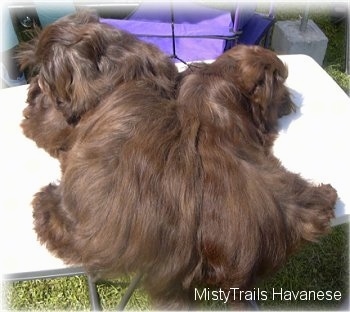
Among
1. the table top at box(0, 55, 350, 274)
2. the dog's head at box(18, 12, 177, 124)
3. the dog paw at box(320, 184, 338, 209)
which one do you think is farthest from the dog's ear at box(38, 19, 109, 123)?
the dog paw at box(320, 184, 338, 209)

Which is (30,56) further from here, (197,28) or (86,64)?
(197,28)

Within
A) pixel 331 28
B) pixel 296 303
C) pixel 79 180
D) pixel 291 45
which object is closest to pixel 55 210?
pixel 79 180

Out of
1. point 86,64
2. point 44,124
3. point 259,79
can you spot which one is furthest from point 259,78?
point 44,124

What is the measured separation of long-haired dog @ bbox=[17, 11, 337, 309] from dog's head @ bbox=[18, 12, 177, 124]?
0.5 inches

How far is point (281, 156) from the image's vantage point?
1646 mm

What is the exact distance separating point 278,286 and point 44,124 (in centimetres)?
128

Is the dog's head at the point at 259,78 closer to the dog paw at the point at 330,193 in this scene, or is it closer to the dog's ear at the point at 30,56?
the dog paw at the point at 330,193

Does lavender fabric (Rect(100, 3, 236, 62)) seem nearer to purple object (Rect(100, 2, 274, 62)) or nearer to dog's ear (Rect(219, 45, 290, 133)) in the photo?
purple object (Rect(100, 2, 274, 62))

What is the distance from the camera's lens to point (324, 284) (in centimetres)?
221

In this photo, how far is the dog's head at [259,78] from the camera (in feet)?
5.28

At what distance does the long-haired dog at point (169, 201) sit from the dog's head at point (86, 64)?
0.01 m

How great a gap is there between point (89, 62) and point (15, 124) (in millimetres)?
485

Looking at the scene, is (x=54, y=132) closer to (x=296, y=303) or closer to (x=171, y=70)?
(x=171, y=70)

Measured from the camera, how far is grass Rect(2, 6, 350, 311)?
6.81 feet
